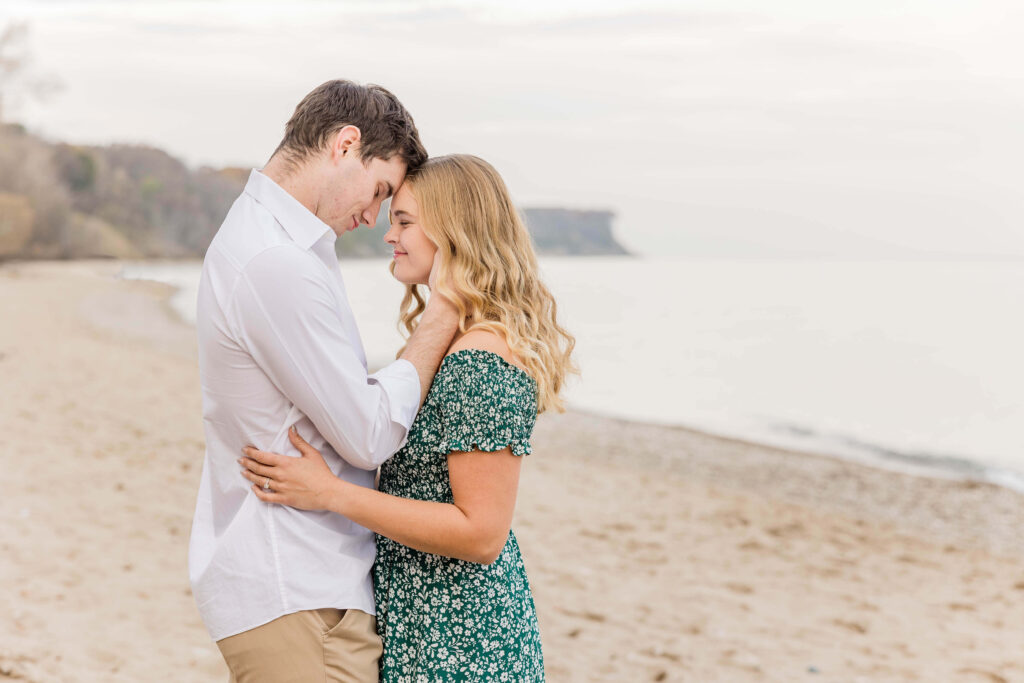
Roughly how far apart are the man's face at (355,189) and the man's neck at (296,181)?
26 mm

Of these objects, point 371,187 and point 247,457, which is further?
point 371,187

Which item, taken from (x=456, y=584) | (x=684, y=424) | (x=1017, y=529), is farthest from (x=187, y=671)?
(x=684, y=424)

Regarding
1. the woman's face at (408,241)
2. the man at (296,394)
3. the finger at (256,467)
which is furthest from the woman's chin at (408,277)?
the finger at (256,467)

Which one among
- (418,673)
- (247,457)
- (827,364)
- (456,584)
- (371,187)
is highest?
(371,187)

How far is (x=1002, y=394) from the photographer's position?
84.0 feet

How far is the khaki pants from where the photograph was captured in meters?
1.80

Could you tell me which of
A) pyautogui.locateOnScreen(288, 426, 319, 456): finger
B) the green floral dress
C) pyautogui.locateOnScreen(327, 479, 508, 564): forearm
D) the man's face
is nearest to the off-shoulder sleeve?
the green floral dress

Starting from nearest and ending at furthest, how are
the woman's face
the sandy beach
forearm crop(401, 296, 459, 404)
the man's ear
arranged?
the man's ear
forearm crop(401, 296, 459, 404)
the woman's face
the sandy beach

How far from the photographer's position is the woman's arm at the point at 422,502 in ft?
5.83

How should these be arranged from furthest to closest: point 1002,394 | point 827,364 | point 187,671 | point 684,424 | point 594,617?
1. point 827,364
2. point 1002,394
3. point 684,424
4. point 594,617
5. point 187,671

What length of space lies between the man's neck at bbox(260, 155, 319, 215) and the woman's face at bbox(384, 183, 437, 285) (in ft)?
0.85

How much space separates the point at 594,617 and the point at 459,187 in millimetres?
4404

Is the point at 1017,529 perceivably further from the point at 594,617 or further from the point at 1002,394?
the point at 1002,394

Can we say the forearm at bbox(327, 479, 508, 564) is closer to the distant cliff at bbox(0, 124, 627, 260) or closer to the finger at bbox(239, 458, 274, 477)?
the finger at bbox(239, 458, 274, 477)
